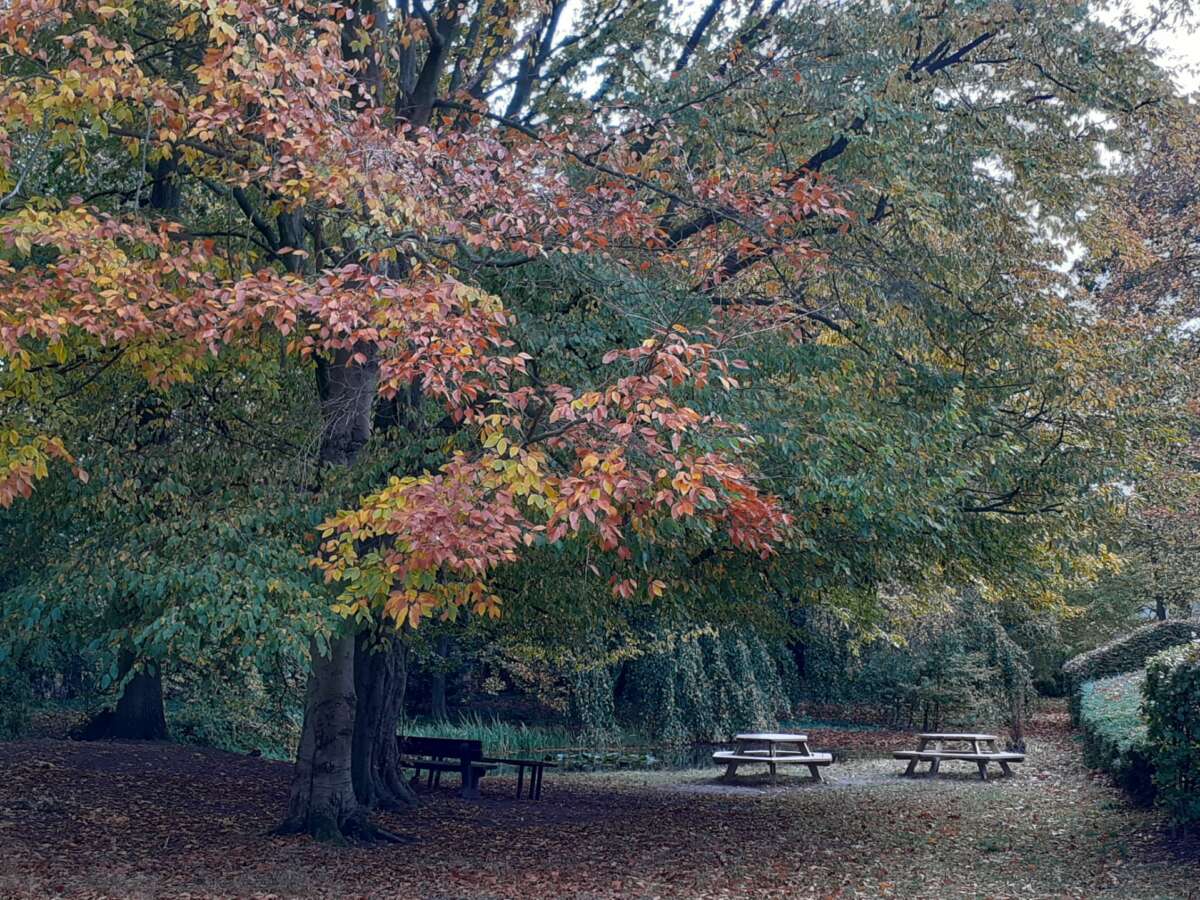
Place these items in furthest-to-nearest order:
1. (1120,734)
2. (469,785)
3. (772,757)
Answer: (772,757)
(469,785)
(1120,734)

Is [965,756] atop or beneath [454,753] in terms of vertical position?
atop

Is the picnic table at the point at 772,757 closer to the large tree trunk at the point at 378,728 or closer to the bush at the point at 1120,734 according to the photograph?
the bush at the point at 1120,734

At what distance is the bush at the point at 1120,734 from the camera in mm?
11281

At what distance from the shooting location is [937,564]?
10.8 meters

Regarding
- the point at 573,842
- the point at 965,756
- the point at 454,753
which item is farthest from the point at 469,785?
the point at 965,756

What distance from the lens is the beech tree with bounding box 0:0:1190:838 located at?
21.3 feet

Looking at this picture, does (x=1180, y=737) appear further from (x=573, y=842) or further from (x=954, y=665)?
(x=954, y=665)

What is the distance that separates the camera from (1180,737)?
354 inches

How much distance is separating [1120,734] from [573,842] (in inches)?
261

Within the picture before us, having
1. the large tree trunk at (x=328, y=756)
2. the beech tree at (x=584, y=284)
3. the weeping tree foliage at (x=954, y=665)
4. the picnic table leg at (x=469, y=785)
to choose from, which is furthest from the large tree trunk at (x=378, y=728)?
the weeping tree foliage at (x=954, y=665)

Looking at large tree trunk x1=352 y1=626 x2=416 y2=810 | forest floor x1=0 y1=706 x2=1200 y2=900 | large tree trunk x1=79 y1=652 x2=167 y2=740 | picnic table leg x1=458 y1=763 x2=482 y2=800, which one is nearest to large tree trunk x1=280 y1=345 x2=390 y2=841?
forest floor x1=0 y1=706 x2=1200 y2=900

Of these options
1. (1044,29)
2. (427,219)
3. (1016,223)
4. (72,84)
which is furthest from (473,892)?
(1044,29)

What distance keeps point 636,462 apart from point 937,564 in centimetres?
502

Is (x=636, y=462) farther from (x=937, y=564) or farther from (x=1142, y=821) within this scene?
(x=1142, y=821)
